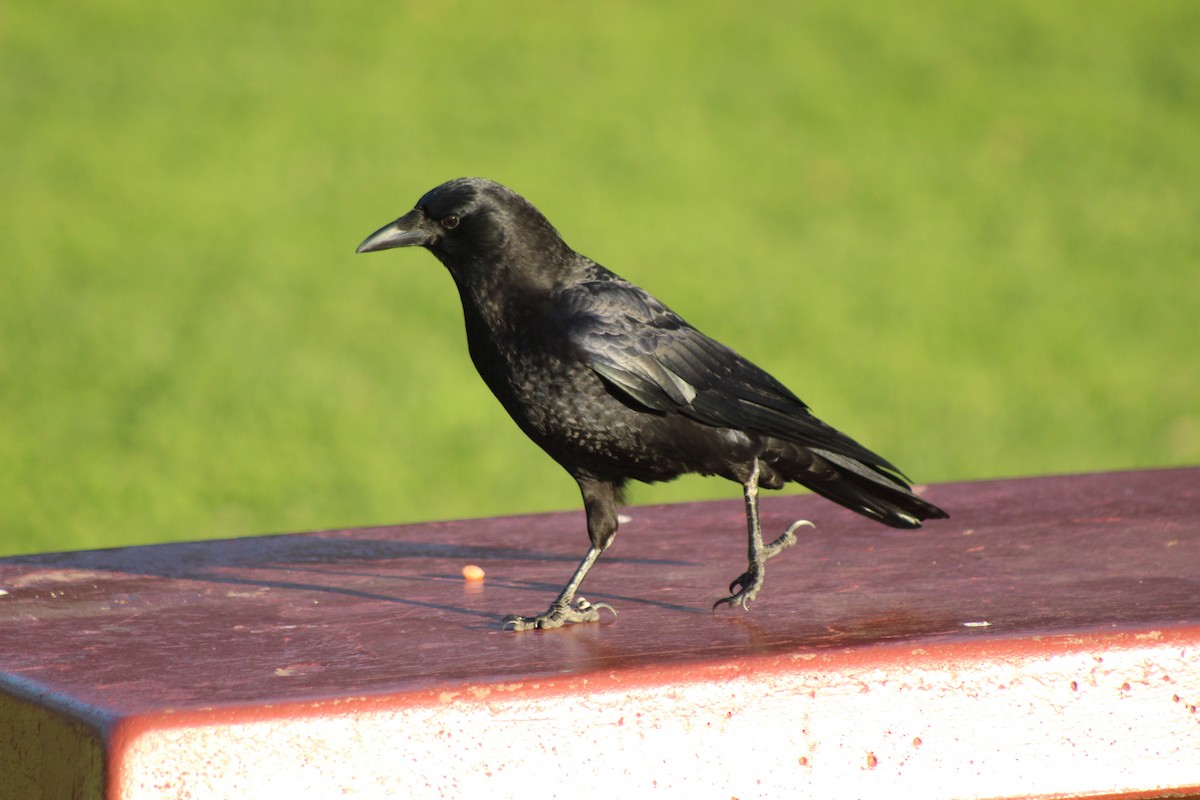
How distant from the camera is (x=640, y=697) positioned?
2.89m

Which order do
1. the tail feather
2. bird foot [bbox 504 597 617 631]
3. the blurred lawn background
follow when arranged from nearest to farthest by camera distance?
1. bird foot [bbox 504 597 617 631]
2. the tail feather
3. the blurred lawn background

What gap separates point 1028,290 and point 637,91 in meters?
4.17

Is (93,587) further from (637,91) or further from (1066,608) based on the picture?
(637,91)

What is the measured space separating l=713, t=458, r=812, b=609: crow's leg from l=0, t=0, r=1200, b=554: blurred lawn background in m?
5.52

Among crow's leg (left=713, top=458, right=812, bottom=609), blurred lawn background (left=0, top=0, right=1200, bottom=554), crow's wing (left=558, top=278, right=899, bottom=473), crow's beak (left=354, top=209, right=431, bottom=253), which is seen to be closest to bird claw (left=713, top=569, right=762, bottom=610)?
crow's leg (left=713, top=458, right=812, bottom=609)

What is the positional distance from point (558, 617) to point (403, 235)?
1016 millimetres

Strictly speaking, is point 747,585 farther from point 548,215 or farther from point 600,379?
point 548,215

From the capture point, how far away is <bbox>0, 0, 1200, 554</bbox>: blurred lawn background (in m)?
10.2

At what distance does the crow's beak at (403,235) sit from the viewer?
12.9 feet

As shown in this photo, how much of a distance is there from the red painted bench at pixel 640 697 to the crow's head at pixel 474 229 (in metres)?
0.80

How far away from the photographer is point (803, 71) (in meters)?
15.6

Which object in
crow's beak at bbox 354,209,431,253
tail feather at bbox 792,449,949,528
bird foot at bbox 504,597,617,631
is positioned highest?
crow's beak at bbox 354,209,431,253

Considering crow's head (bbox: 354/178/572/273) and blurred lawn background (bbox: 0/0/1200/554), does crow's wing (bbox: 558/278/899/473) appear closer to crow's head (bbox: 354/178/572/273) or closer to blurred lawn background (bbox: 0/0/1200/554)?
crow's head (bbox: 354/178/572/273)

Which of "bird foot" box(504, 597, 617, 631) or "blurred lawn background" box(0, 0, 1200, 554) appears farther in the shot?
"blurred lawn background" box(0, 0, 1200, 554)
